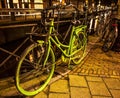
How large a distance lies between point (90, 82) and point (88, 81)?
0.06 metres

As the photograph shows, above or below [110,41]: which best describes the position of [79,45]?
above

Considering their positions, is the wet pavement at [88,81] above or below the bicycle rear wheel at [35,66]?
below

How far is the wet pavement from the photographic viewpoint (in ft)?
11.0

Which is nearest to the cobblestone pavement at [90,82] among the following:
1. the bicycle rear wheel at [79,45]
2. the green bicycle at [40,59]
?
the bicycle rear wheel at [79,45]

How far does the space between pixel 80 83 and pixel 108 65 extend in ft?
4.85

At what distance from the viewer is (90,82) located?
3.84 m

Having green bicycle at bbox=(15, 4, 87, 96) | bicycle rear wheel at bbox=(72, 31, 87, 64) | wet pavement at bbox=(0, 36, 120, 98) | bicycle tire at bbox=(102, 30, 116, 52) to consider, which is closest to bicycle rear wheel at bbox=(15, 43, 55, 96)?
green bicycle at bbox=(15, 4, 87, 96)

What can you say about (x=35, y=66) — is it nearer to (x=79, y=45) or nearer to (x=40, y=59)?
(x=40, y=59)

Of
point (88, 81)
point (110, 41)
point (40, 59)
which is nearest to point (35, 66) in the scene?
point (40, 59)

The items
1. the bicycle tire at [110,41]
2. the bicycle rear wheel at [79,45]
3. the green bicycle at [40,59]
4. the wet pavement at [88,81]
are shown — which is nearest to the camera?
the green bicycle at [40,59]

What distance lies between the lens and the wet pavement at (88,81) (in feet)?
11.0

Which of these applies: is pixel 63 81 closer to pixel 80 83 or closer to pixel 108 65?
pixel 80 83

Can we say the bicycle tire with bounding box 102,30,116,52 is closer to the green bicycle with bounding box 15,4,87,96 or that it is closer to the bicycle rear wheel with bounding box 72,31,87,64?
the bicycle rear wheel with bounding box 72,31,87,64

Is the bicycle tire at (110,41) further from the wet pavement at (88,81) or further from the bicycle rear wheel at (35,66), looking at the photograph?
the bicycle rear wheel at (35,66)
